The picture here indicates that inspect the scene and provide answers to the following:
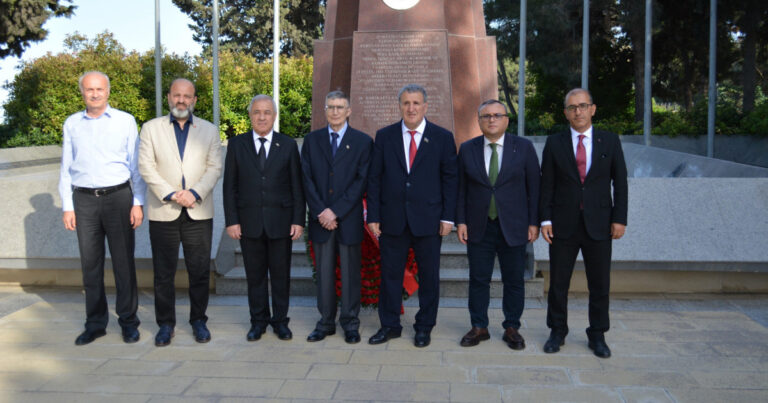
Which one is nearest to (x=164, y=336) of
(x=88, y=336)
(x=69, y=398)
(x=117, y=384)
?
(x=88, y=336)

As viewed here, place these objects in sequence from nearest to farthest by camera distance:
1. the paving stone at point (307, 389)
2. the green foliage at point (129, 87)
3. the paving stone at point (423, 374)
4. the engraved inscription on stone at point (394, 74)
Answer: the paving stone at point (307, 389)
the paving stone at point (423, 374)
the engraved inscription on stone at point (394, 74)
the green foliage at point (129, 87)

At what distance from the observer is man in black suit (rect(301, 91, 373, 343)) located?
455cm

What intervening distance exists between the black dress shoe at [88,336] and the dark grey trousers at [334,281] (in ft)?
5.25

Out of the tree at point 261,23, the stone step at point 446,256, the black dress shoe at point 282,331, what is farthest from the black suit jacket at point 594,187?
the tree at point 261,23

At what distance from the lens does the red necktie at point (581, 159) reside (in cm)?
434

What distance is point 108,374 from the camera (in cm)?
401

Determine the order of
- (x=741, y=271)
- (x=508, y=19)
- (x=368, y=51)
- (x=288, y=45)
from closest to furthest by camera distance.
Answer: (x=741, y=271), (x=368, y=51), (x=508, y=19), (x=288, y=45)

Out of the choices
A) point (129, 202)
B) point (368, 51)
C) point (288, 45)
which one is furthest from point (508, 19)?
point (129, 202)

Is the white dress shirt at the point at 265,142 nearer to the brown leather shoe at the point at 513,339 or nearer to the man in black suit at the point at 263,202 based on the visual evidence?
the man in black suit at the point at 263,202

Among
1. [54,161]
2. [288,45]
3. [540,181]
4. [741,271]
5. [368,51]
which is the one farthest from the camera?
[288,45]

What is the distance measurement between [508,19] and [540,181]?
24.6 meters

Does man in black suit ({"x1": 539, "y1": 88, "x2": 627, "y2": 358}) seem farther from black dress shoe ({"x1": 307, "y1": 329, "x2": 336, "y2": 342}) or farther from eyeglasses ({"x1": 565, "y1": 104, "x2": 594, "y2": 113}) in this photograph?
black dress shoe ({"x1": 307, "y1": 329, "x2": 336, "y2": 342})

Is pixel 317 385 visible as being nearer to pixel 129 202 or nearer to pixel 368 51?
pixel 129 202

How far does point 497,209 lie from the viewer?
441 cm
